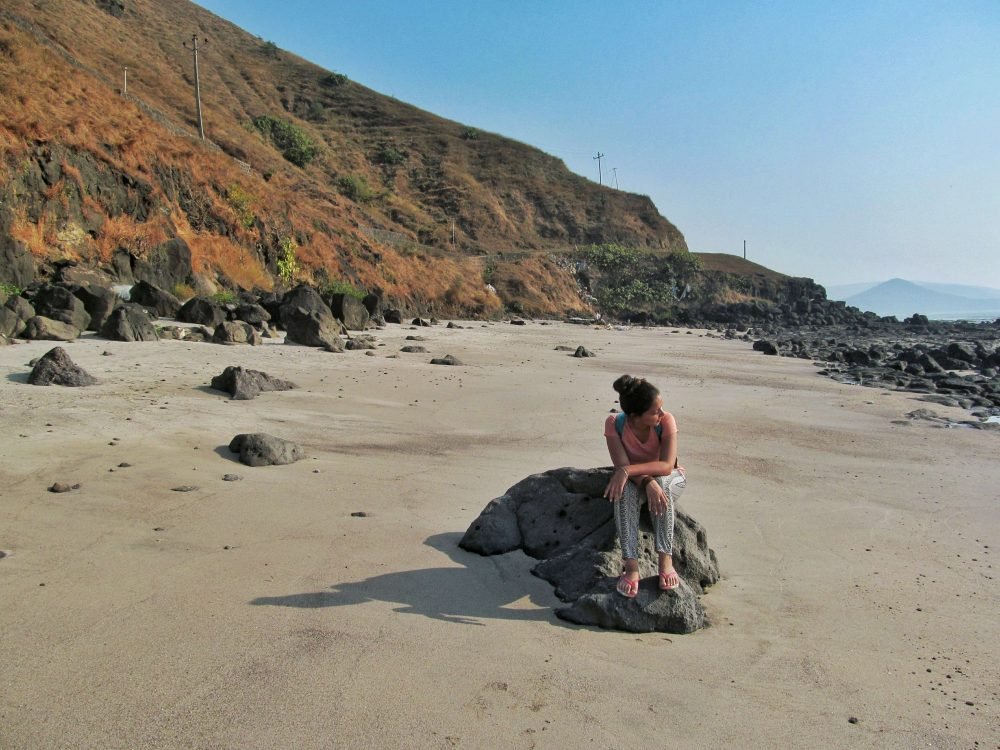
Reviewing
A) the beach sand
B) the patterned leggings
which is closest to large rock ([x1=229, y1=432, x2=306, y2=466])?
the beach sand

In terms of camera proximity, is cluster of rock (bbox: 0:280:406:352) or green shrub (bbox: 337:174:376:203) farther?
green shrub (bbox: 337:174:376:203)

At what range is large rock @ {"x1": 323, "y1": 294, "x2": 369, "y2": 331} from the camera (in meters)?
19.4

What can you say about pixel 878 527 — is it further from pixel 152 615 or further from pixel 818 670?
pixel 152 615

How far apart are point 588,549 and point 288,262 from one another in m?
24.1

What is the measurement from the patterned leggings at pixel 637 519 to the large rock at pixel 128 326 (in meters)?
10.6

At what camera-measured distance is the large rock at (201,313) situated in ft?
49.8

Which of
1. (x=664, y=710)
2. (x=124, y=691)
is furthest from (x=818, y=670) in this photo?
(x=124, y=691)

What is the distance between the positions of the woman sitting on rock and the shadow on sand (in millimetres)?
594

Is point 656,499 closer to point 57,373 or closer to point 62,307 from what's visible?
point 57,373

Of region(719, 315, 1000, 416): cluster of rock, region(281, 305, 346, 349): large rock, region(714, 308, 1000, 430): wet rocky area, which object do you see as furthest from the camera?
region(281, 305, 346, 349): large rock

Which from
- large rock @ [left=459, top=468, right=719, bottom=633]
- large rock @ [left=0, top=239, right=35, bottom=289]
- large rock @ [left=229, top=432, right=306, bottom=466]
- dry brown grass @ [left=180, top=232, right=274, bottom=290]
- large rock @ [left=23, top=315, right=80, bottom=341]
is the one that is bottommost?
large rock @ [left=459, top=468, right=719, bottom=633]

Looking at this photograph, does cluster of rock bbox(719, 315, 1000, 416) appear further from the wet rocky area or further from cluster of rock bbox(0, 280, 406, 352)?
cluster of rock bbox(0, 280, 406, 352)

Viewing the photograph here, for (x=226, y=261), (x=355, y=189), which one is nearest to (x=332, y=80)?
(x=355, y=189)

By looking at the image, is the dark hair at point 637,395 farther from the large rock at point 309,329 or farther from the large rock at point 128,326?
the large rock at point 309,329
